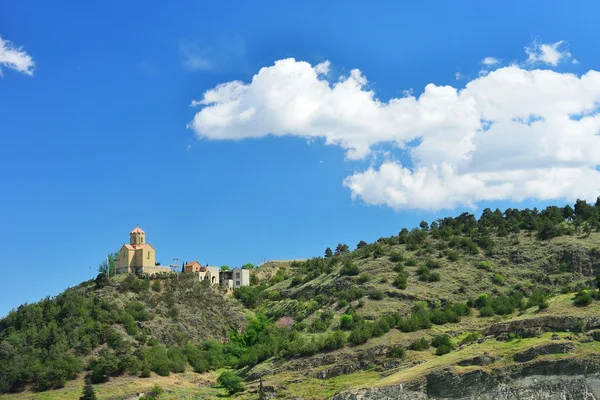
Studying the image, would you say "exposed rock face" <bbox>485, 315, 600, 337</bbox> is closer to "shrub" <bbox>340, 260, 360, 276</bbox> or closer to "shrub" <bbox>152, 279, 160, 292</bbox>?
"shrub" <bbox>340, 260, 360, 276</bbox>

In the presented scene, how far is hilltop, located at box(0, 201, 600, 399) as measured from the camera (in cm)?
6009

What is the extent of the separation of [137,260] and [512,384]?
7524 centimetres

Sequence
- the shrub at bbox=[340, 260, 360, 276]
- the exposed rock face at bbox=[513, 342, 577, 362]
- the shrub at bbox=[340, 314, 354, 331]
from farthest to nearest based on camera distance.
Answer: the shrub at bbox=[340, 260, 360, 276] → the shrub at bbox=[340, 314, 354, 331] → the exposed rock face at bbox=[513, 342, 577, 362]

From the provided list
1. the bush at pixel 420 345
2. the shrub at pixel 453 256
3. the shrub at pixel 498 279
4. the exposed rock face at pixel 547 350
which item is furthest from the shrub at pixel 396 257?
the exposed rock face at pixel 547 350

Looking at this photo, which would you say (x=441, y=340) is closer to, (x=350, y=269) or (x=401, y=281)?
(x=401, y=281)

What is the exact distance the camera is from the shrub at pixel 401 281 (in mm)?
96438

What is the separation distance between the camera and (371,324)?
84250mm

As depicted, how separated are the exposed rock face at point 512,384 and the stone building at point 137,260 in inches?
2519

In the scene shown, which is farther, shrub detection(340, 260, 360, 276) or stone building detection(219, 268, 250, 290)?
stone building detection(219, 268, 250, 290)

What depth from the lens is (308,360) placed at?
79062mm

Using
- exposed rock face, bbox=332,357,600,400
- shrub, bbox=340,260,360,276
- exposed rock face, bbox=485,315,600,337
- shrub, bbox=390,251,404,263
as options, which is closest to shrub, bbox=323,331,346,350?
exposed rock face, bbox=485,315,600,337

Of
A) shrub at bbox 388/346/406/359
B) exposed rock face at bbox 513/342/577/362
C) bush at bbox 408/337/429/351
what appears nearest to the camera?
exposed rock face at bbox 513/342/577/362

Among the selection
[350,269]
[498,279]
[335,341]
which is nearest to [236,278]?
[350,269]

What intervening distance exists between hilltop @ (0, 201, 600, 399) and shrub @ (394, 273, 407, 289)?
0.32 meters
